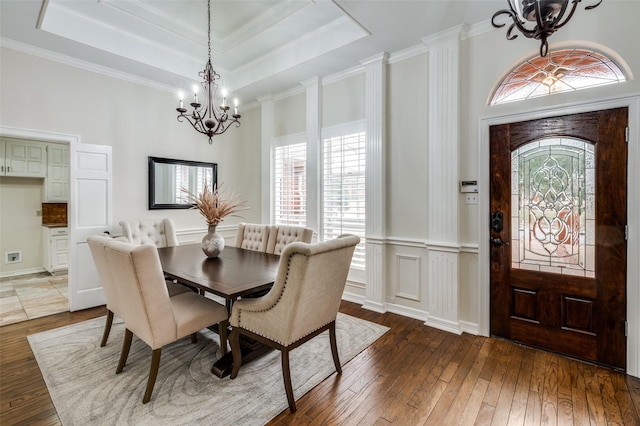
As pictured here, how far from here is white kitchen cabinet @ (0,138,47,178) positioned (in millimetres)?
4918

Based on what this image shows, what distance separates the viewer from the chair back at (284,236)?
3.11 meters

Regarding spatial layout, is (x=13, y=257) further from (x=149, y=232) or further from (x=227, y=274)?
(x=227, y=274)

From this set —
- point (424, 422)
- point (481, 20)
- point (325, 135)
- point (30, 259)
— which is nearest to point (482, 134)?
point (481, 20)

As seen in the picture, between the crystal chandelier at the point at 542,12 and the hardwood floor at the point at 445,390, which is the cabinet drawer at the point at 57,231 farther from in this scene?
the crystal chandelier at the point at 542,12

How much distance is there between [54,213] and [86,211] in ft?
9.00

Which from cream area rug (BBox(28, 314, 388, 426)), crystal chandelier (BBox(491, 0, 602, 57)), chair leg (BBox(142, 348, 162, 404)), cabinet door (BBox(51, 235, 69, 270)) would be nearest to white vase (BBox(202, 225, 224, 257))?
cream area rug (BBox(28, 314, 388, 426))

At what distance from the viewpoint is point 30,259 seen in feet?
17.3

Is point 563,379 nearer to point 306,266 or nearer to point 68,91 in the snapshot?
point 306,266

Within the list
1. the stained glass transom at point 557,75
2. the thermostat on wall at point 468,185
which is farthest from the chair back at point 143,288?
the stained glass transom at point 557,75

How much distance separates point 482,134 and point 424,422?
2.53 meters

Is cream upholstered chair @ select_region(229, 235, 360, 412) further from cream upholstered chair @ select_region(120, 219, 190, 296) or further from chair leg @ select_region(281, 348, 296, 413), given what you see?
cream upholstered chair @ select_region(120, 219, 190, 296)

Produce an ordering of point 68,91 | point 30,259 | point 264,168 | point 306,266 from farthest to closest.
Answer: point 30,259
point 264,168
point 68,91
point 306,266

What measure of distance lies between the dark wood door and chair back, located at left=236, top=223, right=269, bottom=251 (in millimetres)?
2394

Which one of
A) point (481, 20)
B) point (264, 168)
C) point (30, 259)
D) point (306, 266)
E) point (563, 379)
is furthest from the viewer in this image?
point (30, 259)
